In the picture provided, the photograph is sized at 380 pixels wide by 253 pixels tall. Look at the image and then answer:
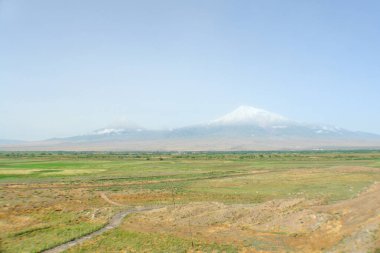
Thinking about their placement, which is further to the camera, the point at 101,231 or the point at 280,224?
the point at 280,224

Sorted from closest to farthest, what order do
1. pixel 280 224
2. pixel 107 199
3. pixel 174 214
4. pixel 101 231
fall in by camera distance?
pixel 101 231 → pixel 280 224 → pixel 174 214 → pixel 107 199

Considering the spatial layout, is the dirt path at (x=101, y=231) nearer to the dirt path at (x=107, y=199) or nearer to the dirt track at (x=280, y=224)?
the dirt track at (x=280, y=224)

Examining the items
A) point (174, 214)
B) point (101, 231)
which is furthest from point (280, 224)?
point (101, 231)

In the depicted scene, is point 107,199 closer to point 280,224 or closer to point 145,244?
point 145,244

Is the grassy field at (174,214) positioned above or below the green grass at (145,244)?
above

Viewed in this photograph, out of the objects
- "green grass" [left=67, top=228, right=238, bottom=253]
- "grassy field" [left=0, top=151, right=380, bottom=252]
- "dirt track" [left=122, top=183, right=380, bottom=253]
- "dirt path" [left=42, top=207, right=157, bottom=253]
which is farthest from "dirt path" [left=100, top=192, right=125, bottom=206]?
"green grass" [left=67, top=228, right=238, bottom=253]

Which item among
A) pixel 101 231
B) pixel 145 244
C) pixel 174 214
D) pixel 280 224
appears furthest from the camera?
pixel 174 214

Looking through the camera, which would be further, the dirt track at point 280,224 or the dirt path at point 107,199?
the dirt path at point 107,199

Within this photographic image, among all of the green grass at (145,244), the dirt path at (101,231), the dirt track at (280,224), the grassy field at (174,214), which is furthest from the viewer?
the grassy field at (174,214)

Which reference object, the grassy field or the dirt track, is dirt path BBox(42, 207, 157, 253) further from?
the dirt track

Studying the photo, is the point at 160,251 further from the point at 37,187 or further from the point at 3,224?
the point at 37,187

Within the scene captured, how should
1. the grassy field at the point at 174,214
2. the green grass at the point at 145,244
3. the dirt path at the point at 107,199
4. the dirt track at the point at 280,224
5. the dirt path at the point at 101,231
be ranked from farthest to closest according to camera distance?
1. the dirt path at the point at 107,199
2. the grassy field at the point at 174,214
3. the dirt path at the point at 101,231
4. the green grass at the point at 145,244
5. the dirt track at the point at 280,224

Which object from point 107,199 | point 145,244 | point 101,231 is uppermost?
point 107,199

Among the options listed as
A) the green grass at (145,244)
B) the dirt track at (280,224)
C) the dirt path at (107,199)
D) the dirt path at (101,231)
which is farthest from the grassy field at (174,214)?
the dirt path at (101,231)
